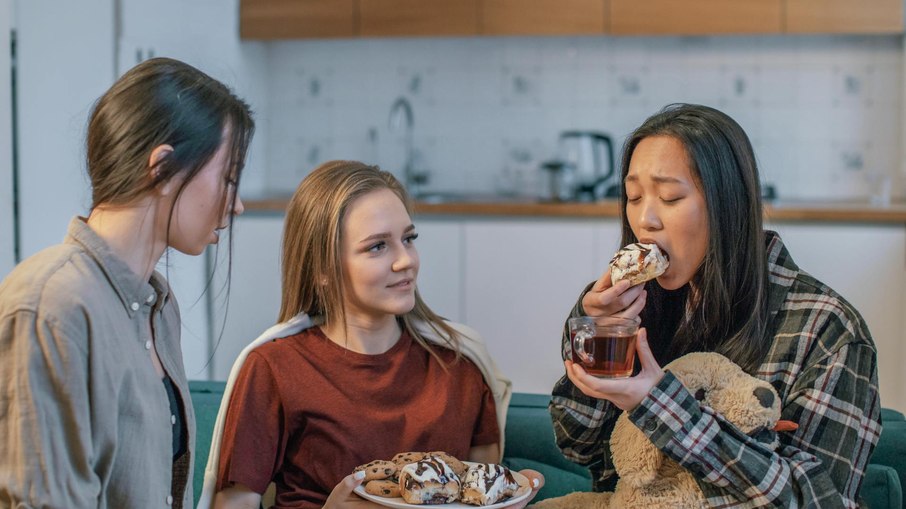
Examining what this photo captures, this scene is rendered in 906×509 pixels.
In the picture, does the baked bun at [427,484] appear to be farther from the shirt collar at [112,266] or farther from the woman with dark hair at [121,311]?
the shirt collar at [112,266]

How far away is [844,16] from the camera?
4172 millimetres

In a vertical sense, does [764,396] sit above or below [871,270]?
above

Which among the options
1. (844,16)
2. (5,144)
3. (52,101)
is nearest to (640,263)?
(5,144)

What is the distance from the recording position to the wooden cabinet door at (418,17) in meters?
4.38

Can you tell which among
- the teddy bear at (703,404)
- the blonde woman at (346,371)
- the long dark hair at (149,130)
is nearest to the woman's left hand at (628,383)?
the teddy bear at (703,404)

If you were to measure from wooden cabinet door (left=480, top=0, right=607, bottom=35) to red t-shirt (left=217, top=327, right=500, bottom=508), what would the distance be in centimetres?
268

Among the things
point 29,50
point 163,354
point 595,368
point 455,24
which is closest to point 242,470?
point 163,354

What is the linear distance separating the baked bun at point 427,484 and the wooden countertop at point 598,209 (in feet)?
7.58

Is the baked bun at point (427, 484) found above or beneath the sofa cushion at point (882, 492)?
above

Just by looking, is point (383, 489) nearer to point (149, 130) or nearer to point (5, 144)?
point (149, 130)

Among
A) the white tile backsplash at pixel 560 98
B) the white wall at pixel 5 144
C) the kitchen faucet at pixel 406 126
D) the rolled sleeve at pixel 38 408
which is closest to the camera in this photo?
the rolled sleeve at pixel 38 408

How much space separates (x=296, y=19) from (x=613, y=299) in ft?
10.6

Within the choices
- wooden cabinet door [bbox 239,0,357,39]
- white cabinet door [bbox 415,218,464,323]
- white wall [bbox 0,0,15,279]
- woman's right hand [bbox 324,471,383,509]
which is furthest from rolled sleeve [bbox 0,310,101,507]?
wooden cabinet door [bbox 239,0,357,39]

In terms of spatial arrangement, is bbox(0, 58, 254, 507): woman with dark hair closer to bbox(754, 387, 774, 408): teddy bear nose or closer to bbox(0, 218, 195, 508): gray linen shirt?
bbox(0, 218, 195, 508): gray linen shirt
